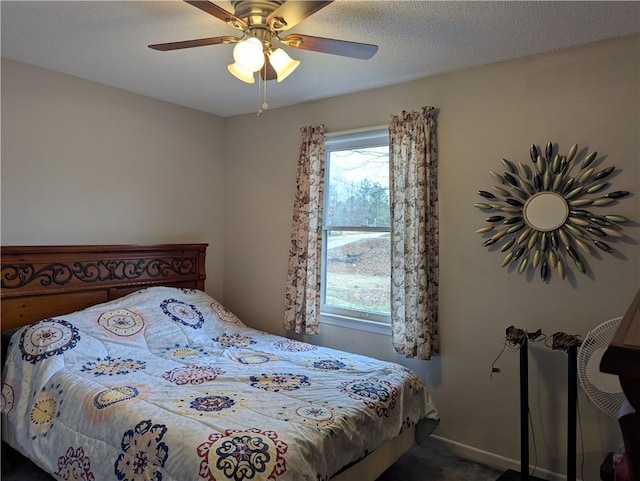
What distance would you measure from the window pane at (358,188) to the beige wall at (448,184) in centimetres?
25

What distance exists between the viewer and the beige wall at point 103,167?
9.23ft

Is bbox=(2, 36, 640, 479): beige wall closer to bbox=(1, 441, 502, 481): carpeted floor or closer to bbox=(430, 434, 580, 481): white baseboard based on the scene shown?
bbox=(430, 434, 580, 481): white baseboard

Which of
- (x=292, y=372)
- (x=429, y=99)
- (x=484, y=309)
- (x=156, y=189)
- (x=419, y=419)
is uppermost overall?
(x=429, y=99)

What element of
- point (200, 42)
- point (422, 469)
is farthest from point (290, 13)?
point (422, 469)

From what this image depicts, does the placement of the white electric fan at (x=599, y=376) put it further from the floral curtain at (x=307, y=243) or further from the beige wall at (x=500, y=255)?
the floral curtain at (x=307, y=243)

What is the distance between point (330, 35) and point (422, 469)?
2.61 m

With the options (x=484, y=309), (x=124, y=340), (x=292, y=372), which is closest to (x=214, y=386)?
(x=292, y=372)

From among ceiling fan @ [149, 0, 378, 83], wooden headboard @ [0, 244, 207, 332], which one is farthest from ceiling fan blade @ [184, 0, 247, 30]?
wooden headboard @ [0, 244, 207, 332]

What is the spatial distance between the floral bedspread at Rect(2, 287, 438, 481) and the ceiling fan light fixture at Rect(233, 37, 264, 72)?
60.7 inches

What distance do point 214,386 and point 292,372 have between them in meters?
0.46

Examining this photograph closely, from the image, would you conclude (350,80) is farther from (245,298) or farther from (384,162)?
(245,298)

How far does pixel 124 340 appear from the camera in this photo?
9.00ft

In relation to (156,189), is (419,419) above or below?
below

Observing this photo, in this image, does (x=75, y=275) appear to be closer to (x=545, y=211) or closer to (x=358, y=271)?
(x=358, y=271)
